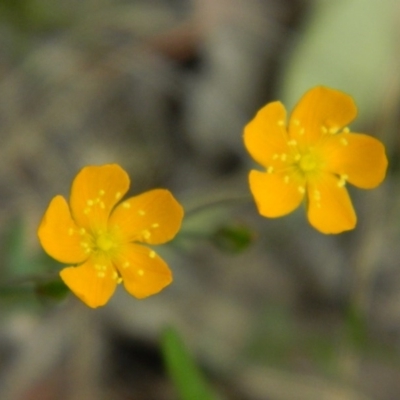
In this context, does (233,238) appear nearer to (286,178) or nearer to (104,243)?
(286,178)

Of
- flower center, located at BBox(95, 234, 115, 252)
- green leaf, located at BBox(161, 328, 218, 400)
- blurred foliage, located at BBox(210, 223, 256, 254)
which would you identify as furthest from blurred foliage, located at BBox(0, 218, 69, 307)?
blurred foliage, located at BBox(210, 223, 256, 254)

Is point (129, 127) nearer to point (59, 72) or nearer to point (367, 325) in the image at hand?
point (59, 72)

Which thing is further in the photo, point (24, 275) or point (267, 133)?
point (24, 275)

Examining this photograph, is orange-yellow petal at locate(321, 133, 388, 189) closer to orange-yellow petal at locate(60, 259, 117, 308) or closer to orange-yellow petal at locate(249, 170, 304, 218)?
orange-yellow petal at locate(249, 170, 304, 218)

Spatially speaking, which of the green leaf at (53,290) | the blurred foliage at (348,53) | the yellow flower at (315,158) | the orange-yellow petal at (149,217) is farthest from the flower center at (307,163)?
the blurred foliage at (348,53)

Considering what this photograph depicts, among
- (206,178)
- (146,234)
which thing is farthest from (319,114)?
(206,178)
